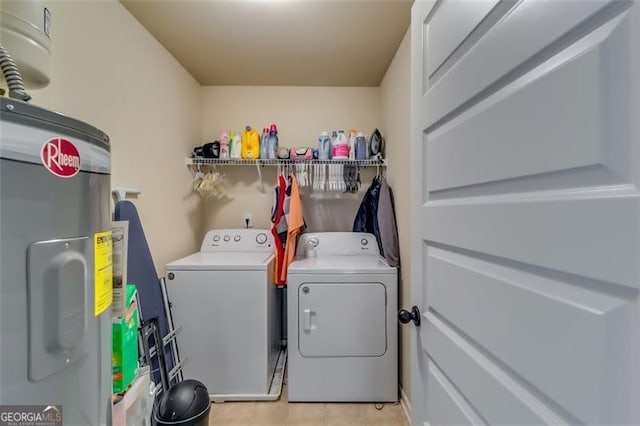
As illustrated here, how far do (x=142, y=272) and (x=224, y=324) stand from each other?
2.09 ft

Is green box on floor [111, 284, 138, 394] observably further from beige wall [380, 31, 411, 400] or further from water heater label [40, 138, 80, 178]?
beige wall [380, 31, 411, 400]

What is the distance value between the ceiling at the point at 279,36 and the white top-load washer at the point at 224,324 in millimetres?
1590

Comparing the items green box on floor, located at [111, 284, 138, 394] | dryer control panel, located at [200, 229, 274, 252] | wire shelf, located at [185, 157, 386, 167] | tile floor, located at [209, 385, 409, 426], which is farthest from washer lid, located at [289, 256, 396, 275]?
green box on floor, located at [111, 284, 138, 394]

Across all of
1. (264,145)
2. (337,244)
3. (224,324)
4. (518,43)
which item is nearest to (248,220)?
(264,145)

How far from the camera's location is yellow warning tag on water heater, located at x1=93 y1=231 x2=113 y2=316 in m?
0.58

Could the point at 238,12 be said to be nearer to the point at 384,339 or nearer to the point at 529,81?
the point at 529,81

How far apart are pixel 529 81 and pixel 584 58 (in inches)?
4.3

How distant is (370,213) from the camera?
255cm

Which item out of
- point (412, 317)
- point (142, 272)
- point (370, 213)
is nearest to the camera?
point (412, 317)

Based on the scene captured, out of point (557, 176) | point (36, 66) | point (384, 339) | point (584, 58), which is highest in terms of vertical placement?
point (36, 66)

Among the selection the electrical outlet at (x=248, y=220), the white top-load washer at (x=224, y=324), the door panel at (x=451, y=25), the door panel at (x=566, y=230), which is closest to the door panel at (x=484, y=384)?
the door panel at (x=566, y=230)

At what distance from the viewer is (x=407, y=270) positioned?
1.95m

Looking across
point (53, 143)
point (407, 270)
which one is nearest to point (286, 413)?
point (407, 270)

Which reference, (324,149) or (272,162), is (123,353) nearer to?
(272,162)
